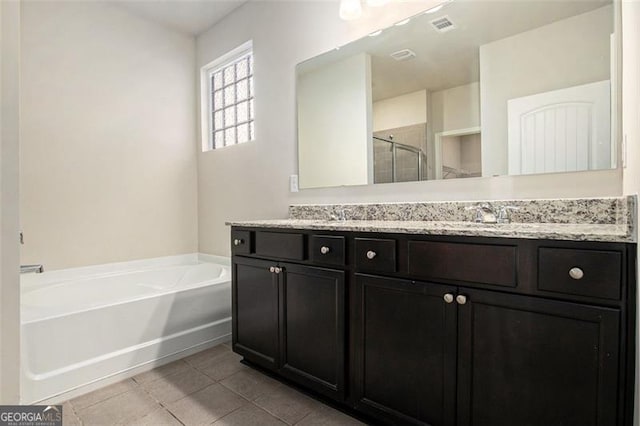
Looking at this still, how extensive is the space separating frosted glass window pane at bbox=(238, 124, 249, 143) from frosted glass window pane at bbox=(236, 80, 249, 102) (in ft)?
0.84

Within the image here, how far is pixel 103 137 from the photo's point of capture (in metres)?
2.89

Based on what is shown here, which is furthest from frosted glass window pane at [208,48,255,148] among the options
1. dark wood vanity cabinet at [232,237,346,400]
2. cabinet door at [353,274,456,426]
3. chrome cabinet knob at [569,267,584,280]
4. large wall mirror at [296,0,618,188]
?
chrome cabinet knob at [569,267,584,280]

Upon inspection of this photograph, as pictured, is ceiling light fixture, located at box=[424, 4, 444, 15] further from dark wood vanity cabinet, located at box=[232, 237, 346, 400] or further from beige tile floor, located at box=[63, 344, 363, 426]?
beige tile floor, located at box=[63, 344, 363, 426]

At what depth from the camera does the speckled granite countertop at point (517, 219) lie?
104 cm

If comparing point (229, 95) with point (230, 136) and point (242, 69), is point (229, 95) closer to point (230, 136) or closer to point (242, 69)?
point (242, 69)

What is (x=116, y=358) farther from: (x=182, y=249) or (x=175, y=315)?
(x=182, y=249)

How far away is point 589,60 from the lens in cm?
141

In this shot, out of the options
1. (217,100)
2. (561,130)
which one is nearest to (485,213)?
(561,130)

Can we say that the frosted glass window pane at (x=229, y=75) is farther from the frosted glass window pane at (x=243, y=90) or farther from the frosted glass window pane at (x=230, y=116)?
the frosted glass window pane at (x=230, y=116)

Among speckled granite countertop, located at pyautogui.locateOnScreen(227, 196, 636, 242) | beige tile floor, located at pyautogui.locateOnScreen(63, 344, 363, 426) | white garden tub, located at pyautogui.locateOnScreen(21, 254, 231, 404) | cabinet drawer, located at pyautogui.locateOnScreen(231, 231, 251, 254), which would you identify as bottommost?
beige tile floor, located at pyautogui.locateOnScreen(63, 344, 363, 426)

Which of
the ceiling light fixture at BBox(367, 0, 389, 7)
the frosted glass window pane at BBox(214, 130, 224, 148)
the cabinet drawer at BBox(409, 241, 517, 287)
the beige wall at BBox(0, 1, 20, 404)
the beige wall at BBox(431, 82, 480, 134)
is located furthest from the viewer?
the frosted glass window pane at BBox(214, 130, 224, 148)

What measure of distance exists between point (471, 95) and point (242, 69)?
2229mm

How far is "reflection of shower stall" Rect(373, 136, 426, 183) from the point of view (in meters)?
1.91

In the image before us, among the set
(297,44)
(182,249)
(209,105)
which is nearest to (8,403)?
(297,44)
